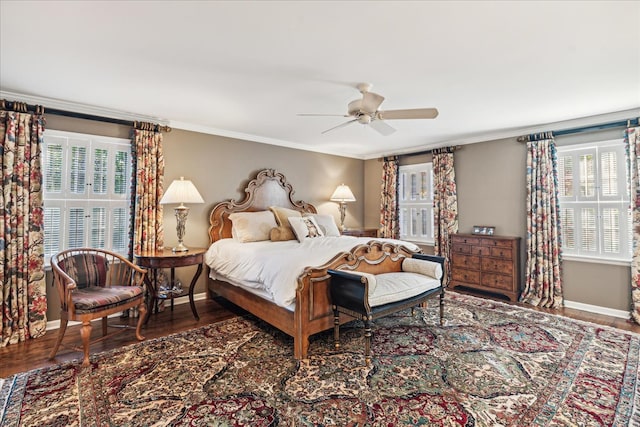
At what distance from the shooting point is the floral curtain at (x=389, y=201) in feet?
19.8

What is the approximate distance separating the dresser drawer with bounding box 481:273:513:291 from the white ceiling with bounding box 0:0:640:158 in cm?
221

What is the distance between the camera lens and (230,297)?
383cm

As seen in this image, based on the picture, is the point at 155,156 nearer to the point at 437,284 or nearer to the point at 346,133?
the point at 346,133

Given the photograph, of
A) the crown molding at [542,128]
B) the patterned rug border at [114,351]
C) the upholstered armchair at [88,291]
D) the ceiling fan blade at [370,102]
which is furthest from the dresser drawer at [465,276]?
the upholstered armchair at [88,291]

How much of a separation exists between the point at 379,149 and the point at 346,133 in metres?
1.46

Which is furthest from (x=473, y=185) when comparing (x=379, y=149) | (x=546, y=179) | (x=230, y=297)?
(x=230, y=297)

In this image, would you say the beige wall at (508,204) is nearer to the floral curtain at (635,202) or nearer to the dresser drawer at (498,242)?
the floral curtain at (635,202)

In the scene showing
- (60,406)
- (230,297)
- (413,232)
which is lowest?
(60,406)

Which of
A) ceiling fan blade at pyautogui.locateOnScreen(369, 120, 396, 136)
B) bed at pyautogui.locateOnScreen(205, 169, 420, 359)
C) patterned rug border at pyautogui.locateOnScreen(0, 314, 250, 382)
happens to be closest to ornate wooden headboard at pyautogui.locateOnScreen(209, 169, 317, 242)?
bed at pyautogui.locateOnScreen(205, 169, 420, 359)

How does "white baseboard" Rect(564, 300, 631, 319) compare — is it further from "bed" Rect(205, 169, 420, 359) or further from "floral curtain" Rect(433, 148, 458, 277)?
"bed" Rect(205, 169, 420, 359)

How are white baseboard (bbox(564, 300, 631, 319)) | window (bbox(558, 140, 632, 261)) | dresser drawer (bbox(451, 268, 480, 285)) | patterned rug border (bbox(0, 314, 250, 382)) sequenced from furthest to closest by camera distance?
dresser drawer (bbox(451, 268, 480, 285)) → window (bbox(558, 140, 632, 261)) → white baseboard (bbox(564, 300, 631, 319)) → patterned rug border (bbox(0, 314, 250, 382))

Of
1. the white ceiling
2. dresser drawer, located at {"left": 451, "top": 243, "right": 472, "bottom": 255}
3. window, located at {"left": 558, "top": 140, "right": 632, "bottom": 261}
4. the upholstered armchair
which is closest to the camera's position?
the white ceiling

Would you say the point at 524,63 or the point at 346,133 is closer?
the point at 524,63

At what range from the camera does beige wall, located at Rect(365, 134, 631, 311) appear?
3.87 m
